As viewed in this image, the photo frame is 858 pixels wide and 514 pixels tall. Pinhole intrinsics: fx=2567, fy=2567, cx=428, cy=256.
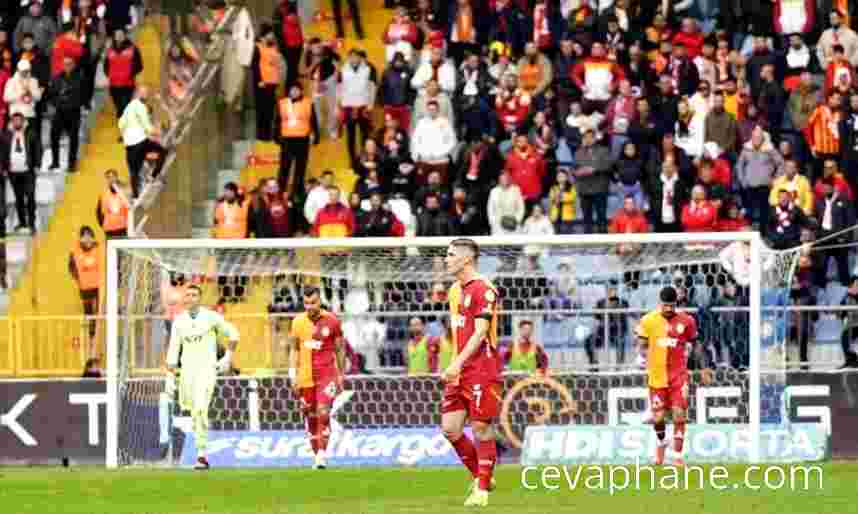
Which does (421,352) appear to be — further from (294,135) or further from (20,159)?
(20,159)

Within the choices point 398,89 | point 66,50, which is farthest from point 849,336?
point 66,50

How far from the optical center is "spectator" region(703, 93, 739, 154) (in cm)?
3534

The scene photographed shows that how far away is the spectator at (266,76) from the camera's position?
3769cm

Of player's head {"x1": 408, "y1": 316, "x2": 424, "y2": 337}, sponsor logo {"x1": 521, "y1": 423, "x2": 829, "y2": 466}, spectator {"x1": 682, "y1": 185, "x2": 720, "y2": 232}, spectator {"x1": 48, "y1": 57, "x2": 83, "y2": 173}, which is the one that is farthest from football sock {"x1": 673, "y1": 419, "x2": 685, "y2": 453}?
spectator {"x1": 48, "y1": 57, "x2": 83, "y2": 173}

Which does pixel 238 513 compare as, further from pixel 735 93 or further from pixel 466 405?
pixel 735 93

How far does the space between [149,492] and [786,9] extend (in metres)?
15.8

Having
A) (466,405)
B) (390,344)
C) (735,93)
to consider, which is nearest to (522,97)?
(735,93)

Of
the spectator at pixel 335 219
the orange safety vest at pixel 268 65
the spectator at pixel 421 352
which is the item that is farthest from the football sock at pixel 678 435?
the orange safety vest at pixel 268 65

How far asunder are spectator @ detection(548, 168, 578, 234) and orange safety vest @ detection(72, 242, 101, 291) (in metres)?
6.21

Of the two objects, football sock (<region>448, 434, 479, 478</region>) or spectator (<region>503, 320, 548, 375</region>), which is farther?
spectator (<region>503, 320, 548, 375</region>)

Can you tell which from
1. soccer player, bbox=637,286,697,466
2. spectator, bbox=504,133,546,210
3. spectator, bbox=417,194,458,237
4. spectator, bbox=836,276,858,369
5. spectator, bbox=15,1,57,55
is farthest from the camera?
spectator, bbox=15,1,57,55

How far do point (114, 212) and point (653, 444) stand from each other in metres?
9.07

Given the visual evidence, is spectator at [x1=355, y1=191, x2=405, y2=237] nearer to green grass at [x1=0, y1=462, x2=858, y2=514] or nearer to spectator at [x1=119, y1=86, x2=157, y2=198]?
spectator at [x1=119, y1=86, x2=157, y2=198]

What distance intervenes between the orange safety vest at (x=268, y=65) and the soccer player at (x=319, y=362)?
924cm
